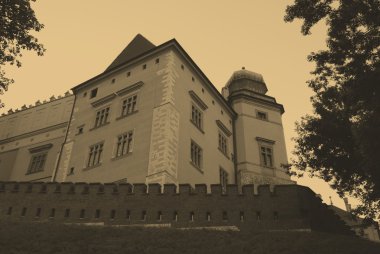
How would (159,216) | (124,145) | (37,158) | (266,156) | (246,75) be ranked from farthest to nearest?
(246,75)
(37,158)
(266,156)
(124,145)
(159,216)

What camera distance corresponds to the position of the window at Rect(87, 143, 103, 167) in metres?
27.0

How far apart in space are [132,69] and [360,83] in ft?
59.4

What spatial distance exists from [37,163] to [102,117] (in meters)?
8.80

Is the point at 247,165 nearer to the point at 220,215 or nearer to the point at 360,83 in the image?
the point at 220,215

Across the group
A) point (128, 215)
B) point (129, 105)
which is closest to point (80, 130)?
point (129, 105)

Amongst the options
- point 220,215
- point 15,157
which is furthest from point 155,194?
point 15,157

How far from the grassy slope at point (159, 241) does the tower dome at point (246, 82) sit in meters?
22.1

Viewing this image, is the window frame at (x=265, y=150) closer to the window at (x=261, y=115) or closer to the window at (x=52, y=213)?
the window at (x=261, y=115)

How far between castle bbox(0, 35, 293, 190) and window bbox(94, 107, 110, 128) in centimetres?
9

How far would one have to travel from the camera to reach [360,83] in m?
14.9

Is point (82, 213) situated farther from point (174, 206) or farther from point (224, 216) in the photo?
point (224, 216)

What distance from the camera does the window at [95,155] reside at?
27.0 metres

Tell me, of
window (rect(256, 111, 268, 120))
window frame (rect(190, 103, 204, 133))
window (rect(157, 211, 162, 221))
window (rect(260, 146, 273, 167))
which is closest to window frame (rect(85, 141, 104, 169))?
window frame (rect(190, 103, 204, 133))

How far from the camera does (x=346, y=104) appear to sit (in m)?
16.1
